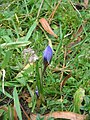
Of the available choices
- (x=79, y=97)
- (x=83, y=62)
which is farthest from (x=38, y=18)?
(x=79, y=97)

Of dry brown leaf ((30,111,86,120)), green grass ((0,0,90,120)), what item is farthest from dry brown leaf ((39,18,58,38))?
dry brown leaf ((30,111,86,120))

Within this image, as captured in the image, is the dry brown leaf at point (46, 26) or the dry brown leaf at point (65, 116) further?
the dry brown leaf at point (46, 26)

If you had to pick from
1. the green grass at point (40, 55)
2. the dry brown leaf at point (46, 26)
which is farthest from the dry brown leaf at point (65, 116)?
the dry brown leaf at point (46, 26)

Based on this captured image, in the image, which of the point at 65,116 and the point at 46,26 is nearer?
the point at 65,116

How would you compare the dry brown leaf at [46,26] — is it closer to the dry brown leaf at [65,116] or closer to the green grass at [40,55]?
the green grass at [40,55]

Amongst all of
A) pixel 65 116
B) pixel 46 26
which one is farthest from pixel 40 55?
pixel 65 116

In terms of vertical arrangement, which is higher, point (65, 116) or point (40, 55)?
point (40, 55)

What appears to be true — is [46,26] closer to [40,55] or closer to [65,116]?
[40,55]

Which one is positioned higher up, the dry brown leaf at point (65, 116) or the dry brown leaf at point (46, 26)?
the dry brown leaf at point (46, 26)
